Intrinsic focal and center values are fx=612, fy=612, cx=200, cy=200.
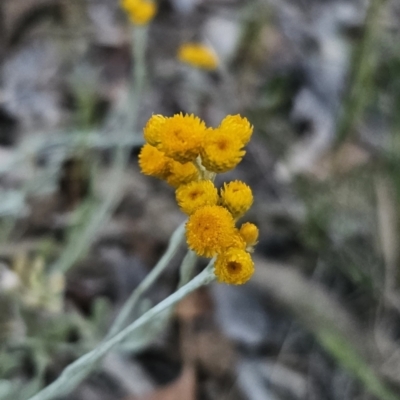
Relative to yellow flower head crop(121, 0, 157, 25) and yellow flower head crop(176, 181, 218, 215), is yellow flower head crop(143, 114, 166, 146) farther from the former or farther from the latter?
yellow flower head crop(121, 0, 157, 25)

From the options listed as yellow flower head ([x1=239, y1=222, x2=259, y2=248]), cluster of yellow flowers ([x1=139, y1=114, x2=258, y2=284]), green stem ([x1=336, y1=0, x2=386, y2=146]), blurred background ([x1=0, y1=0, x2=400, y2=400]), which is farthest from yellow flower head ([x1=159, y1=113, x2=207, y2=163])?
green stem ([x1=336, y1=0, x2=386, y2=146])

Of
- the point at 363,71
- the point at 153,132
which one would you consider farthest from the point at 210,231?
the point at 363,71

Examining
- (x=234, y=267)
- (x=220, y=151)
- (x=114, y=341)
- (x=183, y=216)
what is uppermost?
(x=220, y=151)

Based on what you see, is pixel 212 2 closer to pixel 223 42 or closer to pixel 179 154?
pixel 223 42

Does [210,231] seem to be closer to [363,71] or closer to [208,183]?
[208,183]

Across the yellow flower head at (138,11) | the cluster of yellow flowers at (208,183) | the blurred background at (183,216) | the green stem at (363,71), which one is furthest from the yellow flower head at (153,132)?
the green stem at (363,71)

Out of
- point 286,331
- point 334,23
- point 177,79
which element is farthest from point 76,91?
point 334,23
